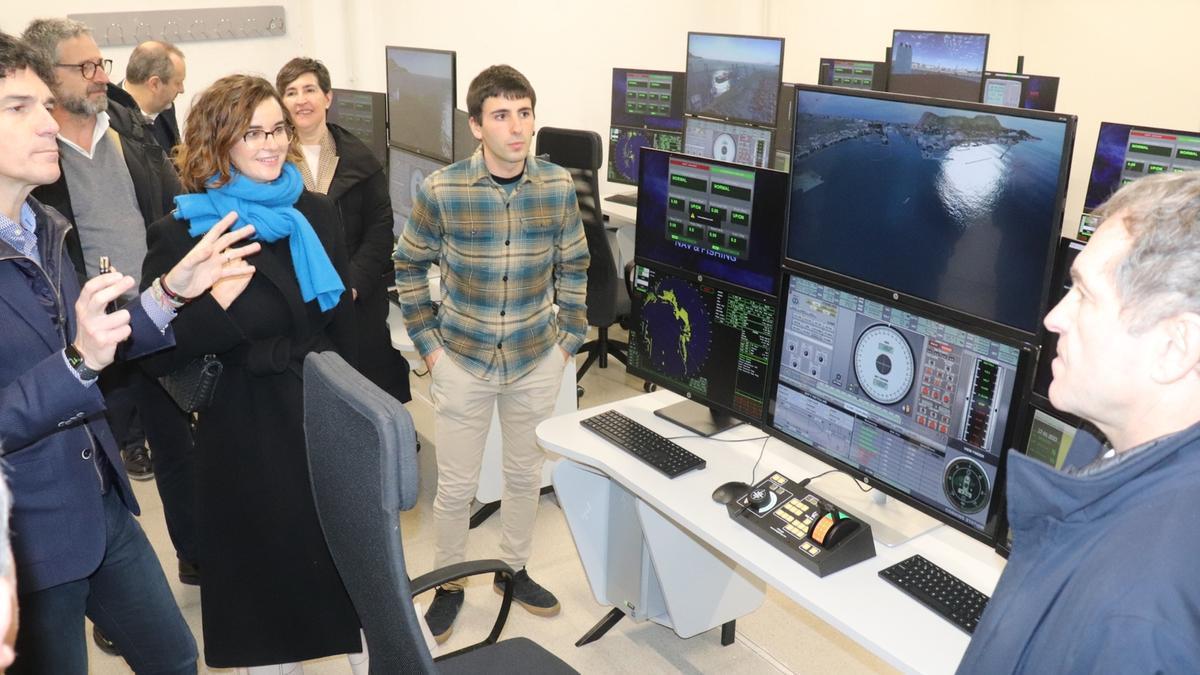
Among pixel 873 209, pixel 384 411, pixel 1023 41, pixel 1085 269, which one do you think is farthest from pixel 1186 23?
pixel 384 411

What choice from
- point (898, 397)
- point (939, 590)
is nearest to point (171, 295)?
point (898, 397)

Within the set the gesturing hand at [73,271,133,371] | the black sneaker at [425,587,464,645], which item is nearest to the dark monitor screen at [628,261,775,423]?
the black sneaker at [425,587,464,645]

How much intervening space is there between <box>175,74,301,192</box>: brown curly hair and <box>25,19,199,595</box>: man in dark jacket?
0.71m

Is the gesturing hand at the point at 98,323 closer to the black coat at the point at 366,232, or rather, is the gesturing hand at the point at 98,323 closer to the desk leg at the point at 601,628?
the black coat at the point at 366,232

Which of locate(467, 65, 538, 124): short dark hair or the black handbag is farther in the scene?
locate(467, 65, 538, 124): short dark hair

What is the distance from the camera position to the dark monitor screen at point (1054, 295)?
4.90 feet

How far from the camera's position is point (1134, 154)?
3926mm

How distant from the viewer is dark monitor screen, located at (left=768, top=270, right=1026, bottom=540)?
5.60ft

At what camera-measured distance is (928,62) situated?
549 cm

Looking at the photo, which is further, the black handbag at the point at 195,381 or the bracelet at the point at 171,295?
the black handbag at the point at 195,381

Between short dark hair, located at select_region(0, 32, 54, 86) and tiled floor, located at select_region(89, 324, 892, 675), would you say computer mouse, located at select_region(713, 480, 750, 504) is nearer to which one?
tiled floor, located at select_region(89, 324, 892, 675)

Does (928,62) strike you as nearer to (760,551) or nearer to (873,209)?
(873,209)

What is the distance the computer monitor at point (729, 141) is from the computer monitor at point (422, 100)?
1439 mm

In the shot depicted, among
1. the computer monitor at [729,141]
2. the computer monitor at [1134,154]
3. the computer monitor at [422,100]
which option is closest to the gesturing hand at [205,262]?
the computer monitor at [422,100]
